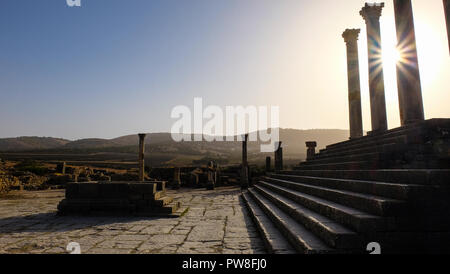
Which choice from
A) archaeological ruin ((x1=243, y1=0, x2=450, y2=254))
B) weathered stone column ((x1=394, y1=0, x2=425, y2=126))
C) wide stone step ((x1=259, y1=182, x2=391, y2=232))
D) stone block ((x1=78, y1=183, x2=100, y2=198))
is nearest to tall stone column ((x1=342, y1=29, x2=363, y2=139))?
weathered stone column ((x1=394, y1=0, x2=425, y2=126))

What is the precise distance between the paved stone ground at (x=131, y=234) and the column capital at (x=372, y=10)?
11.2m

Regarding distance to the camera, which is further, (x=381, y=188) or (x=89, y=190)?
(x=89, y=190)

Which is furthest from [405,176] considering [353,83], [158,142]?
[158,142]

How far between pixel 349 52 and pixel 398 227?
13732 millimetres

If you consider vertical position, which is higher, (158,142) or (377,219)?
(158,142)

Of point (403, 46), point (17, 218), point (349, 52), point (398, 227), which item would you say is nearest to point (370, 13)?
point (349, 52)

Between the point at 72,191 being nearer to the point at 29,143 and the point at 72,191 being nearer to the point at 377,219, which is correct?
the point at 377,219

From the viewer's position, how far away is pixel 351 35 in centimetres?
1413

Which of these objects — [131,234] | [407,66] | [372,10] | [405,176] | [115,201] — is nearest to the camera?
[405,176]

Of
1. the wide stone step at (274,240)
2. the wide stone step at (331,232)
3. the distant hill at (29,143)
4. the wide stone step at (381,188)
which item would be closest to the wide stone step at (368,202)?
the wide stone step at (381,188)

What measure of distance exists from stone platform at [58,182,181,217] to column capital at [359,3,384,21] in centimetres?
1216

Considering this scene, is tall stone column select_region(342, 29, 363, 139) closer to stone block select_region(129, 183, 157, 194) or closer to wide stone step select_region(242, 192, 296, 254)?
wide stone step select_region(242, 192, 296, 254)

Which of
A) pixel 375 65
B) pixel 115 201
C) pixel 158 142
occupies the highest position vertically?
pixel 158 142

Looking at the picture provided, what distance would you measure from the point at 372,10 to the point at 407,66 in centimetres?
422
